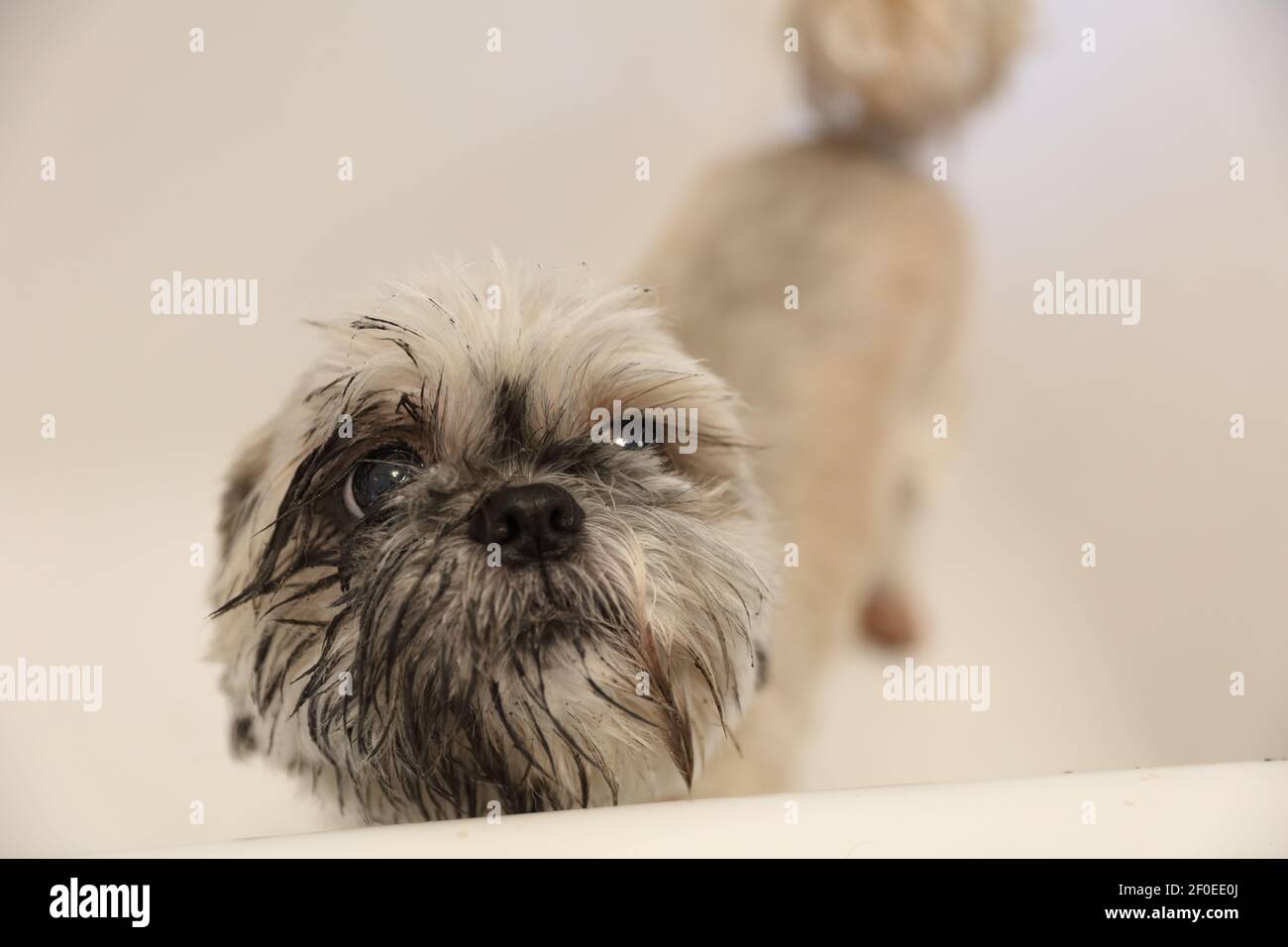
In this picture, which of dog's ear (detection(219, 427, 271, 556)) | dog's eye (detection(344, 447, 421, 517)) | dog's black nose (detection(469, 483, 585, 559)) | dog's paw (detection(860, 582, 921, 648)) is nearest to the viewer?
dog's black nose (detection(469, 483, 585, 559))

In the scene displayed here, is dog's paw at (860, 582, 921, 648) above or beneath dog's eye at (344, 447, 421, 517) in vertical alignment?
beneath

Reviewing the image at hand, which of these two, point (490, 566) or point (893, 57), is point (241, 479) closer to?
point (490, 566)

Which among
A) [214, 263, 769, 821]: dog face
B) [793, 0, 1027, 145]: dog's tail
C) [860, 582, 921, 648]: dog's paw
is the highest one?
[793, 0, 1027, 145]: dog's tail

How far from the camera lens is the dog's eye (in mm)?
1050

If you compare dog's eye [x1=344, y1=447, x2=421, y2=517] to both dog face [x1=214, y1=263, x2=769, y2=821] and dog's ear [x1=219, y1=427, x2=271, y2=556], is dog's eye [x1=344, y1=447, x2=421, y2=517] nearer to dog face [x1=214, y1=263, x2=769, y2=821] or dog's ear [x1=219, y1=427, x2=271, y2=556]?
dog face [x1=214, y1=263, x2=769, y2=821]

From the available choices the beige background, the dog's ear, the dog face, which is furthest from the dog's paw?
the dog's ear

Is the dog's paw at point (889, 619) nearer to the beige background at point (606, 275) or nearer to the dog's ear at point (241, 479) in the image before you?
the beige background at point (606, 275)

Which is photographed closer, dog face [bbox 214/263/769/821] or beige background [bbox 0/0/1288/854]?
dog face [bbox 214/263/769/821]

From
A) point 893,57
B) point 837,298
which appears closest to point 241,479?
point 837,298

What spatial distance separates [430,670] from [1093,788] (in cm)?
65

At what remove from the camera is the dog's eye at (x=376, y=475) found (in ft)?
3.44

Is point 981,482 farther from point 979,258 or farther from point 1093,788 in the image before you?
point 1093,788

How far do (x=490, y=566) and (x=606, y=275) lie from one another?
1.49m

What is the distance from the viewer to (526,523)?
893 millimetres
